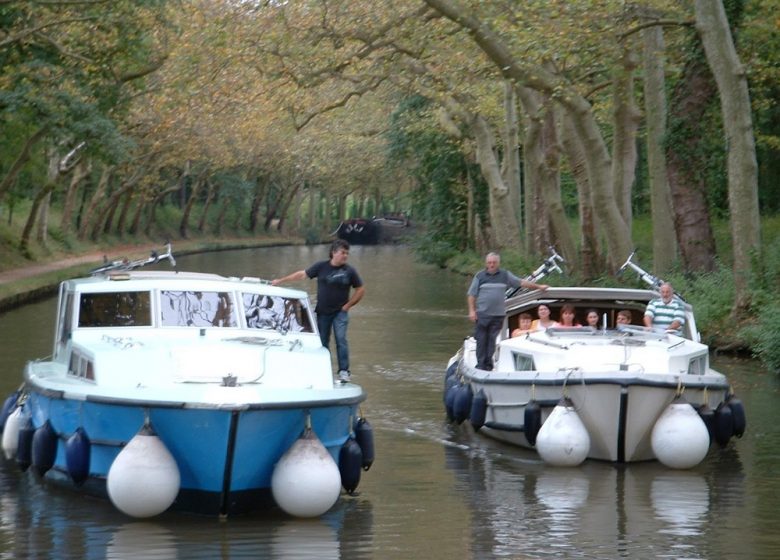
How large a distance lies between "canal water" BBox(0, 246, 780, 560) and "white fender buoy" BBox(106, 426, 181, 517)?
0.22 metres

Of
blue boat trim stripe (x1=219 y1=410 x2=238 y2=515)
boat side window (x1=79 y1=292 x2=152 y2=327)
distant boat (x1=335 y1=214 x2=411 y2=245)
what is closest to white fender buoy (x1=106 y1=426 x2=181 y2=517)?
blue boat trim stripe (x1=219 y1=410 x2=238 y2=515)

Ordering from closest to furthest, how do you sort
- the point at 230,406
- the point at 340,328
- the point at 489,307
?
the point at 230,406 → the point at 340,328 → the point at 489,307

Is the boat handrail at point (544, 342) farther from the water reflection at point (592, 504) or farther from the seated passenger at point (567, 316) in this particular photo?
the water reflection at point (592, 504)

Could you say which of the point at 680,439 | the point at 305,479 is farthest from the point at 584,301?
the point at 305,479

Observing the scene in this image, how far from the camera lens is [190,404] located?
38.0ft

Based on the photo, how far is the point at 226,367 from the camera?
507 inches

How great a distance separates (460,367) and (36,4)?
16.5 meters

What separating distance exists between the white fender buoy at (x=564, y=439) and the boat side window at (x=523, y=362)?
137 centimetres

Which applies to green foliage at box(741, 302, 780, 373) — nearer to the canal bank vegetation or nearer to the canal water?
the canal bank vegetation

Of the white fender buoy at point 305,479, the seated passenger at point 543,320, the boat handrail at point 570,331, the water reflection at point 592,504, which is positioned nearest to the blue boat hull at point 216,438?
the white fender buoy at point 305,479

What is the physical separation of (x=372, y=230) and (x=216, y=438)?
8898cm

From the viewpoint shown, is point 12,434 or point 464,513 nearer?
point 464,513

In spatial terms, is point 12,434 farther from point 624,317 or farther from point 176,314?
point 624,317

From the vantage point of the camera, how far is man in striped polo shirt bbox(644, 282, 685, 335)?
60.5 ft
